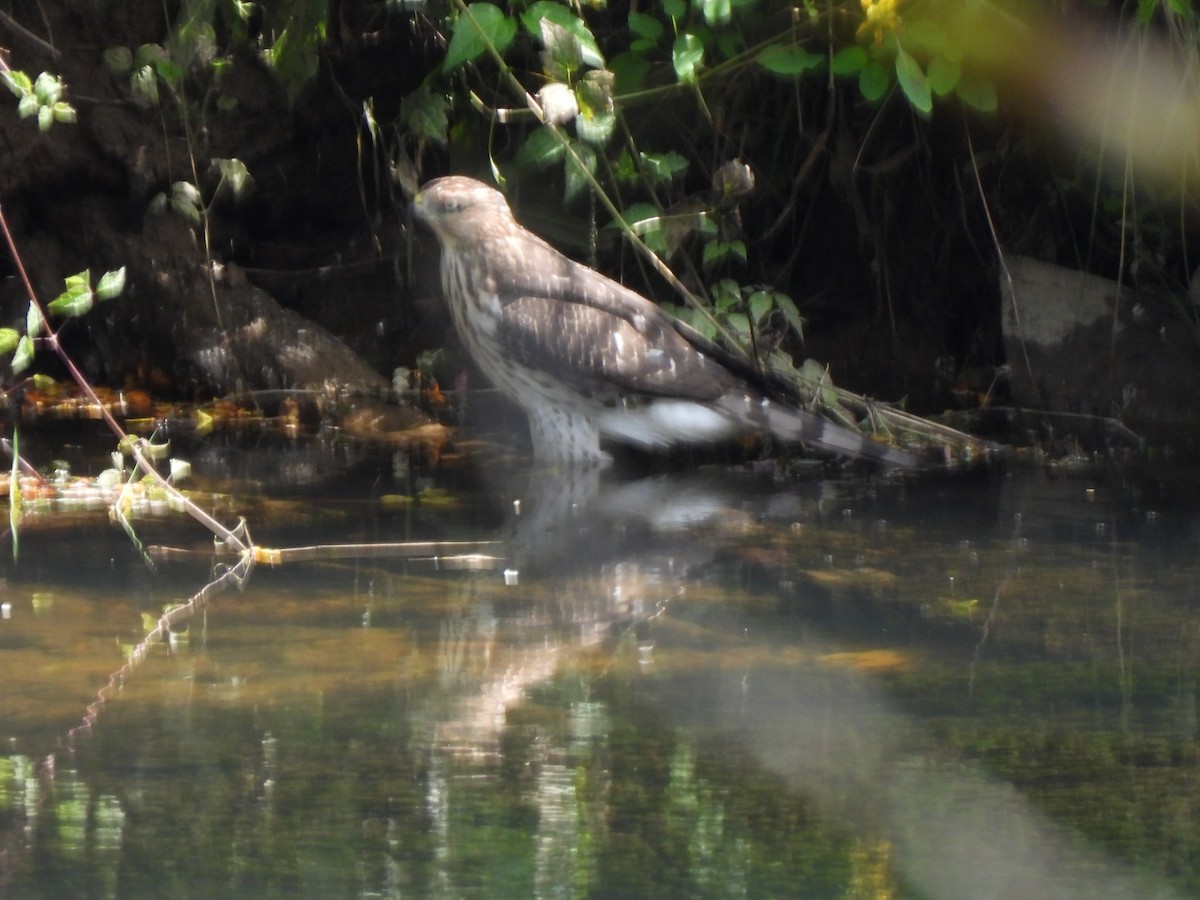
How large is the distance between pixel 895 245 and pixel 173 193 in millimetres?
2580

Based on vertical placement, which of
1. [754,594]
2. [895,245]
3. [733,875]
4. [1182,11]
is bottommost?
[733,875]

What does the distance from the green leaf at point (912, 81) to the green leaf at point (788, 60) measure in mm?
339

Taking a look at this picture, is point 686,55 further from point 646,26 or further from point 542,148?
point 542,148

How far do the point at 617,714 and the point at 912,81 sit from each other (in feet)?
9.09

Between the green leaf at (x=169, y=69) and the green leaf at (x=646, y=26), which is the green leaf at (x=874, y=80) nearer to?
the green leaf at (x=646, y=26)

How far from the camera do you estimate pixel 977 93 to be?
488 cm

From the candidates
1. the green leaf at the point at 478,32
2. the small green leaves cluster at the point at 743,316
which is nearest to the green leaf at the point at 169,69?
the green leaf at the point at 478,32

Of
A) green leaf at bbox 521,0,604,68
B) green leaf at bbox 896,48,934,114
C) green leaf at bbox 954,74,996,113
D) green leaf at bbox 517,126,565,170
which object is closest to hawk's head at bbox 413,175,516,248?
green leaf at bbox 517,126,565,170

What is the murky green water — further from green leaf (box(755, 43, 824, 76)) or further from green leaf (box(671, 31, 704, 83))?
green leaf (box(755, 43, 824, 76))

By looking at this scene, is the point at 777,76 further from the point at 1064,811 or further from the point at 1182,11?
the point at 1064,811

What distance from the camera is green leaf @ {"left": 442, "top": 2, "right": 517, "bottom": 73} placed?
4.56 m

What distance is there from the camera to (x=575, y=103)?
15.4 feet

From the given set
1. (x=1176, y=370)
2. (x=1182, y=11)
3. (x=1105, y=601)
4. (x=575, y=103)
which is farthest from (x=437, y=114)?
(x=1105, y=601)

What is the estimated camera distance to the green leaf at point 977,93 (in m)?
4.86
